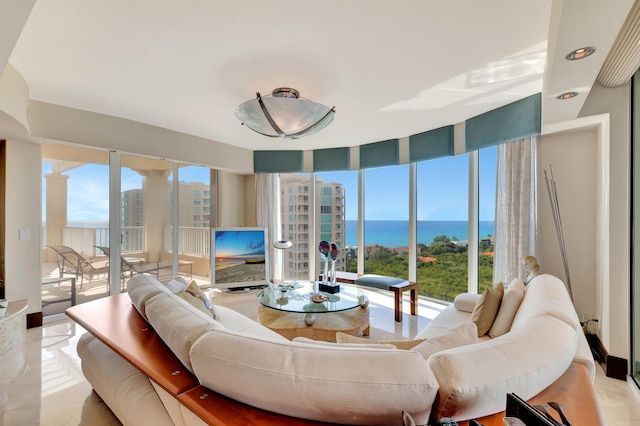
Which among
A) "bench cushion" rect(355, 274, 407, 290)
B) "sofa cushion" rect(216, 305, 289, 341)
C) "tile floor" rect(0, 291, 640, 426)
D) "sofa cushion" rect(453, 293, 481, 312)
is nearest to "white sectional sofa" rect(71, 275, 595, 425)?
"sofa cushion" rect(216, 305, 289, 341)

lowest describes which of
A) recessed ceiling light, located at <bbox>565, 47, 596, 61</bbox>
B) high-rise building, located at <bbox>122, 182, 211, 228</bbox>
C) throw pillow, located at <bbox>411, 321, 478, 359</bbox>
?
throw pillow, located at <bbox>411, 321, 478, 359</bbox>

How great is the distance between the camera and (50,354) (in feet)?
8.71

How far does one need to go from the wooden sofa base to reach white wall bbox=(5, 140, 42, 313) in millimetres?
2637

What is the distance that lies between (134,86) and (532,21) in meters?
3.25

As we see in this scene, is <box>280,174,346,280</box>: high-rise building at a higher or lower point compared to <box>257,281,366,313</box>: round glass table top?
higher

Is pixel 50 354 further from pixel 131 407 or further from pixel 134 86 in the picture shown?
pixel 134 86

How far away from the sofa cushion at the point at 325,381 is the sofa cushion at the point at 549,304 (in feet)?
2.90

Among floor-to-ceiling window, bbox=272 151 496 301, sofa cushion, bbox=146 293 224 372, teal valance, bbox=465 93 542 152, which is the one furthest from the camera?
floor-to-ceiling window, bbox=272 151 496 301

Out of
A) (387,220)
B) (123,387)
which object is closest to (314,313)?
(123,387)

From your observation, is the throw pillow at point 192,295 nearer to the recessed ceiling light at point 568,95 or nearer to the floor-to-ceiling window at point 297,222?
the recessed ceiling light at point 568,95

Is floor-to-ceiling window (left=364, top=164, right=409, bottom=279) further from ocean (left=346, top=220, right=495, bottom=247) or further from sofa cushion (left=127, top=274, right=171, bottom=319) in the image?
sofa cushion (left=127, top=274, right=171, bottom=319)

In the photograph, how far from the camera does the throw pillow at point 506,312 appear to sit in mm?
1983

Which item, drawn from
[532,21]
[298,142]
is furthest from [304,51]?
[298,142]

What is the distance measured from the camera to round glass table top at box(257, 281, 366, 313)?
2.82 metres
